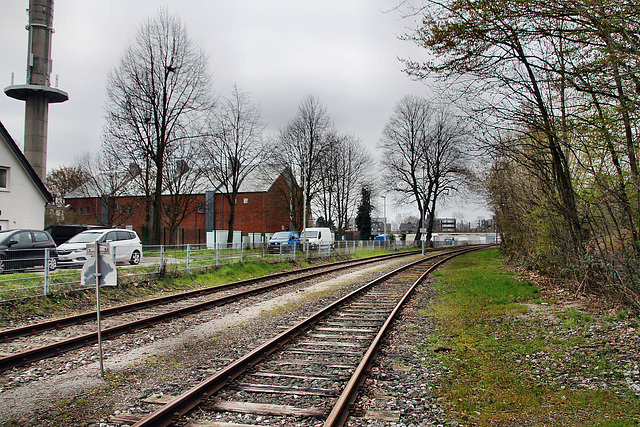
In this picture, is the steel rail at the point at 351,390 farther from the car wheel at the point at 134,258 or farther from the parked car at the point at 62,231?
the parked car at the point at 62,231

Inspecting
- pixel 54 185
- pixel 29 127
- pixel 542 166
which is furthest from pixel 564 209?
pixel 54 185

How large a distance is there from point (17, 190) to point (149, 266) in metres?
16.1

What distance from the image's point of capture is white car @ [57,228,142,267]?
54.1ft

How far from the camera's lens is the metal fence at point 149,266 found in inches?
Result: 458

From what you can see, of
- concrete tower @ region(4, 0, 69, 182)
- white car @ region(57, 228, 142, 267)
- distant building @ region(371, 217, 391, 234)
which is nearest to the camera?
white car @ region(57, 228, 142, 267)

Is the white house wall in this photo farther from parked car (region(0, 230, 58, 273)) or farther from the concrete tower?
parked car (region(0, 230, 58, 273))

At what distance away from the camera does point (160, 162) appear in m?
26.8

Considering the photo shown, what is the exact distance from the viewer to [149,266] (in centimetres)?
1617

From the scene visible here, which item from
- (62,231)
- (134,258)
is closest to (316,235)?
(62,231)

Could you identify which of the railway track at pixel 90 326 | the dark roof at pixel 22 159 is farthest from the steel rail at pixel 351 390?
the dark roof at pixel 22 159

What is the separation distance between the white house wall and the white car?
38.3ft

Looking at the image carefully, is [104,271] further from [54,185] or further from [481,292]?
[54,185]

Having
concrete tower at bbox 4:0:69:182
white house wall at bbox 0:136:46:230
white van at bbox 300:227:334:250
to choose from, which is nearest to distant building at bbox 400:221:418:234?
white van at bbox 300:227:334:250

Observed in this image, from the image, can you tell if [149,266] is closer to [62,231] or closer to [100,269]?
[100,269]
